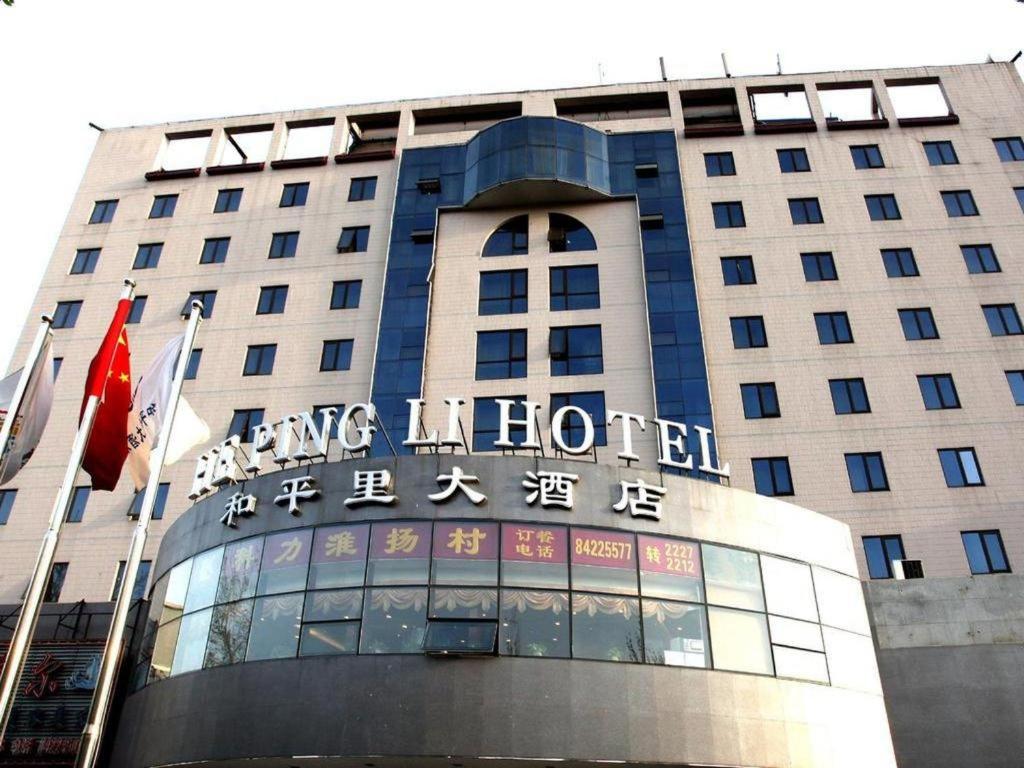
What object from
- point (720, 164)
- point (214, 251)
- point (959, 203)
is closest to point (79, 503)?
point (214, 251)

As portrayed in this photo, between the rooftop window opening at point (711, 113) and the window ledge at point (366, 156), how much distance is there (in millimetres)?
18235

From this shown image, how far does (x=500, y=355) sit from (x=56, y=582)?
2383 cm

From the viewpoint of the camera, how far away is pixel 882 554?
35094 mm

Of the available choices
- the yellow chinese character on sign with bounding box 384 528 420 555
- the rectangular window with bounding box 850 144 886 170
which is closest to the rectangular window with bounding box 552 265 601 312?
the rectangular window with bounding box 850 144 886 170

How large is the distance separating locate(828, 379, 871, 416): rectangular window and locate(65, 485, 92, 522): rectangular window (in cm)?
3728

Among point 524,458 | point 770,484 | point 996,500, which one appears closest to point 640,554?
point 524,458

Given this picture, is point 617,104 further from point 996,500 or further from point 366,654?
point 366,654

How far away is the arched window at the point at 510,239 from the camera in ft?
148

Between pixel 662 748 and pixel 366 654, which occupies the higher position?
pixel 366 654

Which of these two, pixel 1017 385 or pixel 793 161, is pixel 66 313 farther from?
pixel 1017 385

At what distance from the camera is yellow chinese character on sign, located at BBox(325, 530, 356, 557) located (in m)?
24.4

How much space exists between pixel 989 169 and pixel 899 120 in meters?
5.87

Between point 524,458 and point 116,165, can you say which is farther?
point 116,165

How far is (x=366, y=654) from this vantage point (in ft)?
74.5
